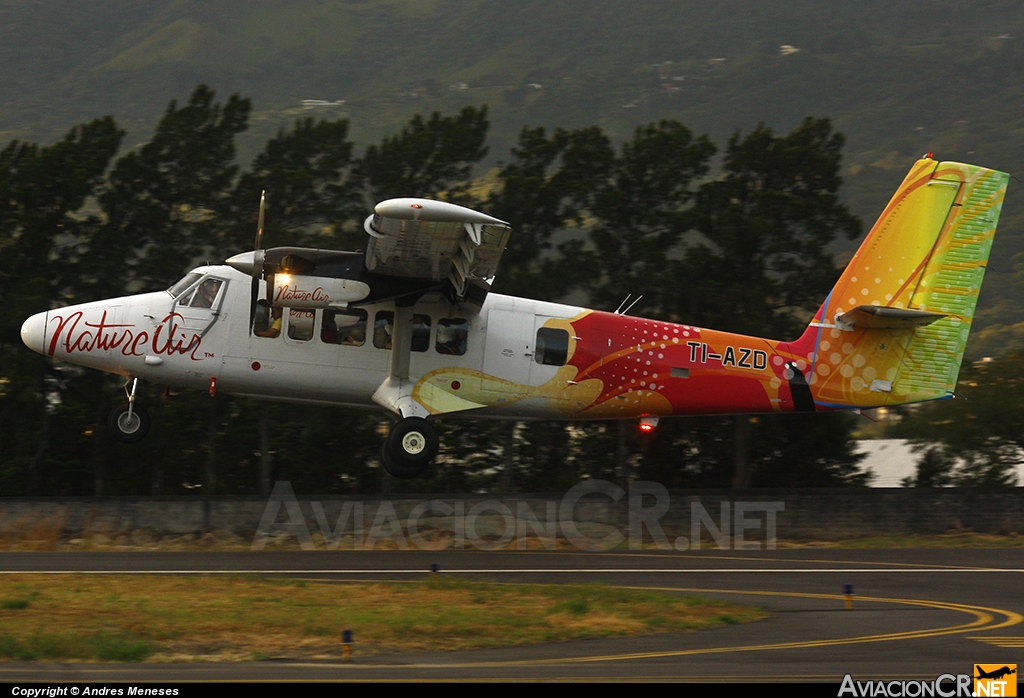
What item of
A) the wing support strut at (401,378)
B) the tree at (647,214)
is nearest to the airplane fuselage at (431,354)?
the wing support strut at (401,378)

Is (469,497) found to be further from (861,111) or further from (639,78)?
(639,78)

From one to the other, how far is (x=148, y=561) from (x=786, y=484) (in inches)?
608

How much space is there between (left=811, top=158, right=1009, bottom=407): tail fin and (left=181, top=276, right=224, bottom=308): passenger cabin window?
10.8 meters

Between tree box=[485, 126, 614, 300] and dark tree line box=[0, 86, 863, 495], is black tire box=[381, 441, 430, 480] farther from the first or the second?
tree box=[485, 126, 614, 300]

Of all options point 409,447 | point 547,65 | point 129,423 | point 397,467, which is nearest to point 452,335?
point 409,447

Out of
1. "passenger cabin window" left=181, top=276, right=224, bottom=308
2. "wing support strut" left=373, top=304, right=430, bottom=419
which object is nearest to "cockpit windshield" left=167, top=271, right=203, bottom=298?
"passenger cabin window" left=181, top=276, right=224, bottom=308

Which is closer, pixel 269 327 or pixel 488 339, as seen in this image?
pixel 269 327

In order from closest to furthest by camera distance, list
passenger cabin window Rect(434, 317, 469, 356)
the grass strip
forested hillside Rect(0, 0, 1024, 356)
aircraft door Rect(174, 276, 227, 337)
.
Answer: the grass strip < aircraft door Rect(174, 276, 227, 337) < passenger cabin window Rect(434, 317, 469, 356) < forested hillside Rect(0, 0, 1024, 356)

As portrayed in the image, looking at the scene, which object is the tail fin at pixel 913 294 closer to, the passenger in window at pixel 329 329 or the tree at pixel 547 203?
the tree at pixel 547 203

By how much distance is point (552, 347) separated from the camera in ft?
62.6

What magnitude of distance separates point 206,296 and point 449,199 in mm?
10482

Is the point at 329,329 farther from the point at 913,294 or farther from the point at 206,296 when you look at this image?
the point at 913,294

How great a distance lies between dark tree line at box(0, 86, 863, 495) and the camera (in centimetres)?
2580

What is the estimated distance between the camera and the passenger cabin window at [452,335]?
18.6 m
